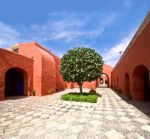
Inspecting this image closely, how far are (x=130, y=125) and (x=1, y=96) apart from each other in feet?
34.3

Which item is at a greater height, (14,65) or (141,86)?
(14,65)

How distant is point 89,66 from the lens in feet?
42.9

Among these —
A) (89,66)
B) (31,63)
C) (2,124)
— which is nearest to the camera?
(2,124)

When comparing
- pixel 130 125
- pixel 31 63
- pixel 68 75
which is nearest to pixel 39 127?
pixel 130 125

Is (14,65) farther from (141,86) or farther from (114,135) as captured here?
(114,135)

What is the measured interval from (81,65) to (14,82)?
8.83 meters

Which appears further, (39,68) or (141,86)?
(39,68)

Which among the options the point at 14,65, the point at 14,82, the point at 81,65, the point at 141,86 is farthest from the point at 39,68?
the point at 141,86

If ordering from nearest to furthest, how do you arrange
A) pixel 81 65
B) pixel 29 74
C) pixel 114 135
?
pixel 114 135
pixel 81 65
pixel 29 74

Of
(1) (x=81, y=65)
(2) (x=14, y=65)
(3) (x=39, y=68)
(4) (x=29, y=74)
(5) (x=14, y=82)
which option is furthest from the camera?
(5) (x=14, y=82)

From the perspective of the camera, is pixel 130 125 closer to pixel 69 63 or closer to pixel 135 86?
pixel 135 86

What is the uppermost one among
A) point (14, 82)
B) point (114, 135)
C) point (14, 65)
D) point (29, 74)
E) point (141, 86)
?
point (14, 65)

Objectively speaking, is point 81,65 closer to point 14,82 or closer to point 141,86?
point 141,86

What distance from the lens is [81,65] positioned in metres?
13.1
